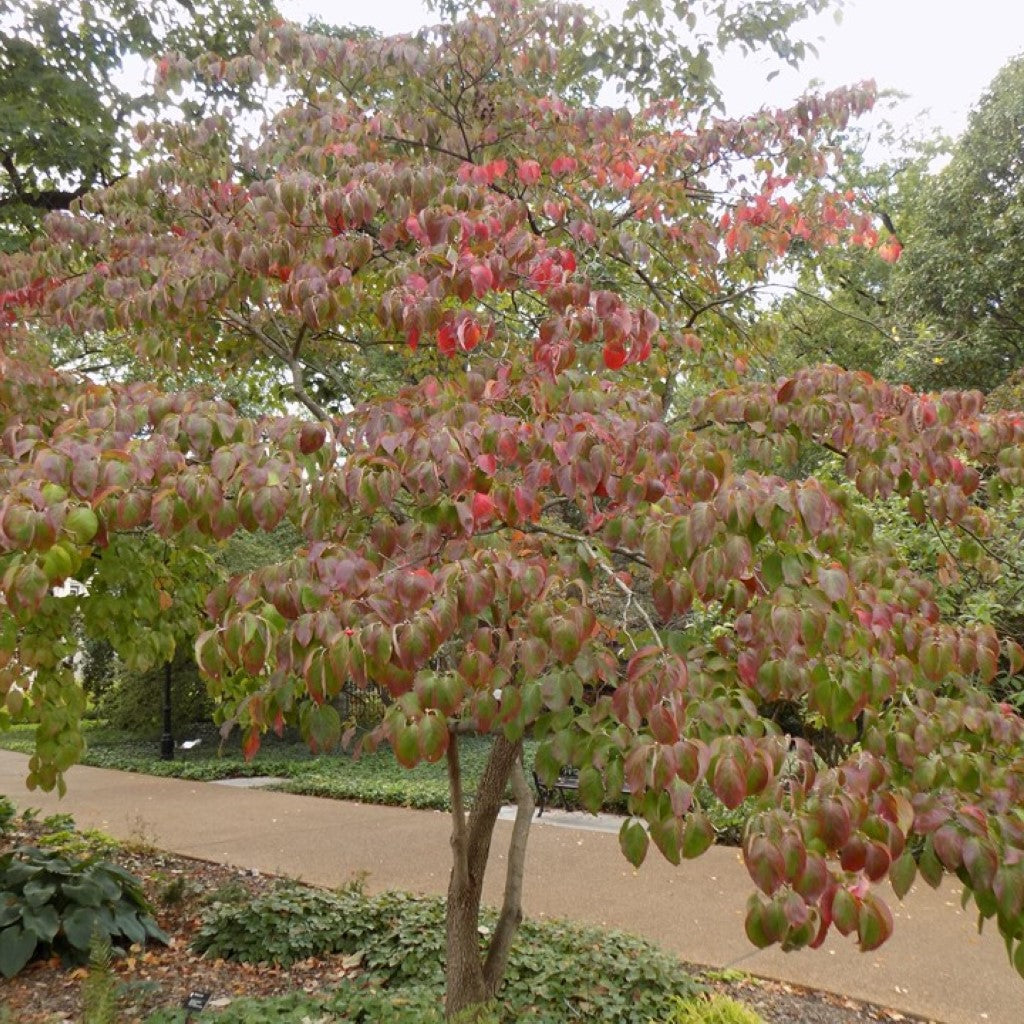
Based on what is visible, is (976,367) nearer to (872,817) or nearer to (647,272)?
(647,272)

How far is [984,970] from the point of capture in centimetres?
471

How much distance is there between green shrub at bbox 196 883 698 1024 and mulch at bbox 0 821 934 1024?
12cm

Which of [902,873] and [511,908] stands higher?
[902,873]

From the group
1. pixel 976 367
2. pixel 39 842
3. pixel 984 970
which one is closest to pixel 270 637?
pixel 984 970

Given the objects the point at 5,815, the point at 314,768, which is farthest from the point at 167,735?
the point at 5,815


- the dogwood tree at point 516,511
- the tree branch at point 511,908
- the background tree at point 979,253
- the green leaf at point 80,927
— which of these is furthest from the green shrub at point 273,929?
the background tree at point 979,253

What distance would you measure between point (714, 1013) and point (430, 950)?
5.34 ft

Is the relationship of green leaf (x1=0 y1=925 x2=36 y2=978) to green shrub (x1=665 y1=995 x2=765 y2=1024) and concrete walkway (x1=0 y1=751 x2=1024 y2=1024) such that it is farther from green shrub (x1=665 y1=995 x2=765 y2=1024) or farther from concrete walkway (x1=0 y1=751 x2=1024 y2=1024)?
green shrub (x1=665 y1=995 x2=765 y2=1024)

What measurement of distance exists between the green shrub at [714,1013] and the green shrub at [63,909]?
2.81m

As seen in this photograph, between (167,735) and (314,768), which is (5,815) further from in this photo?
(167,735)

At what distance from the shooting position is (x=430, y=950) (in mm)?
4695

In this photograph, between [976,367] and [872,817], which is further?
[976,367]

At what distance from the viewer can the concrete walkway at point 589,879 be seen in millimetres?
4562

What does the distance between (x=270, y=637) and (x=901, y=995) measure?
394cm
